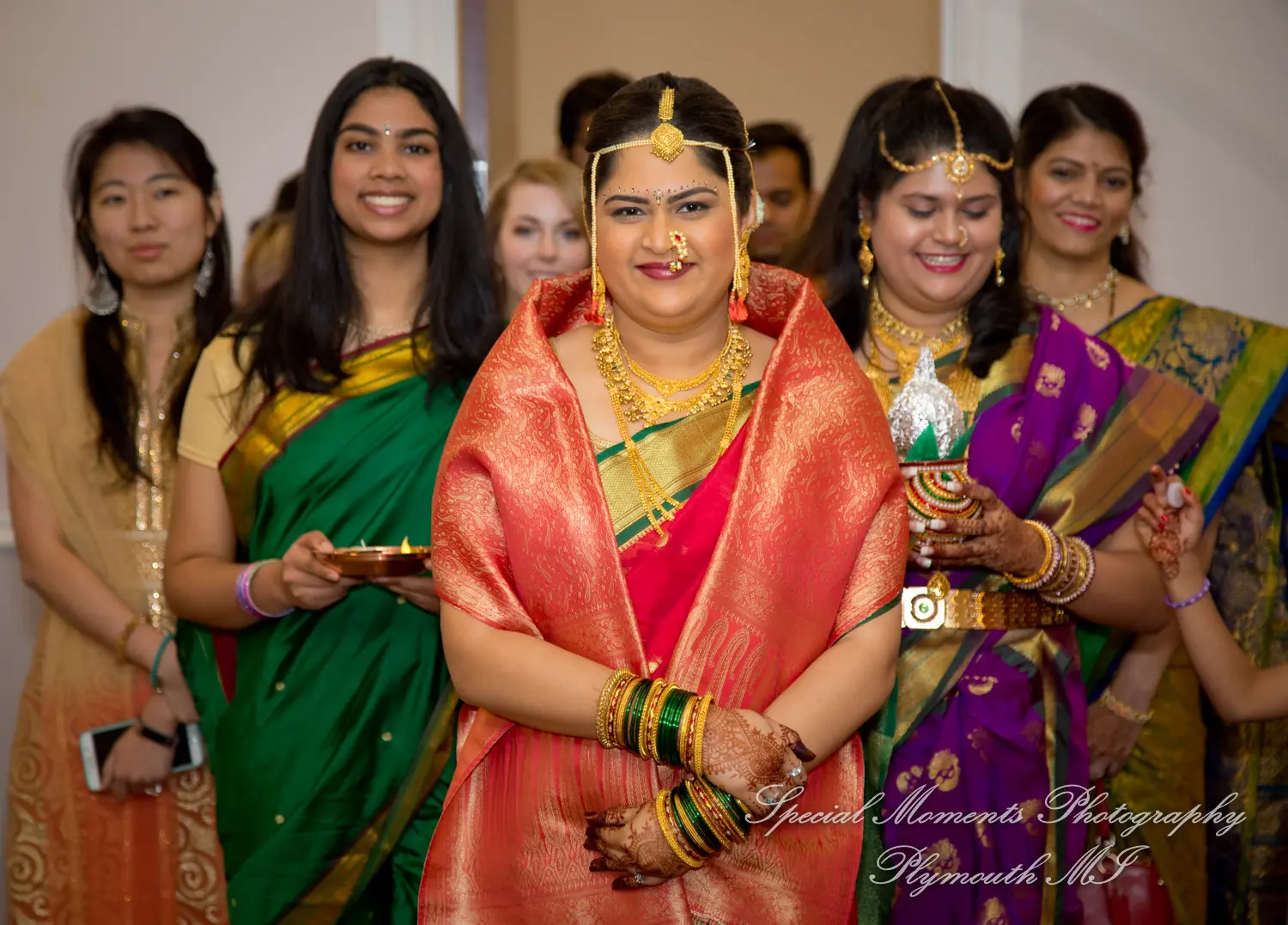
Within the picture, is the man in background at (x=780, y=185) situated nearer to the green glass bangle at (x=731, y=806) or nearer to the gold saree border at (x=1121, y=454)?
the gold saree border at (x=1121, y=454)

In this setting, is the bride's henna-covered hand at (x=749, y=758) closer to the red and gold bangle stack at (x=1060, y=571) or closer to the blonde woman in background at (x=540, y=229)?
the red and gold bangle stack at (x=1060, y=571)

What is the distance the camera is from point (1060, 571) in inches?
93.4

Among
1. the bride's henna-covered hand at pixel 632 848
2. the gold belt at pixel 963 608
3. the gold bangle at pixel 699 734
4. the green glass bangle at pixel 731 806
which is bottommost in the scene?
the bride's henna-covered hand at pixel 632 848

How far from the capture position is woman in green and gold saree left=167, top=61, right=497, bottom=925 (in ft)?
8.41

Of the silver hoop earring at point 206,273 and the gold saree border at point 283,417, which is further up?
the silver hoop earring at point 206,273

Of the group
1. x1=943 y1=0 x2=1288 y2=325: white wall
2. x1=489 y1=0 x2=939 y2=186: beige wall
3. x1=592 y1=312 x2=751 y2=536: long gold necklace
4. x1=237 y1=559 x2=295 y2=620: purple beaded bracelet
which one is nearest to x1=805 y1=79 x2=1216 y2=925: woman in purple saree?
x1=592 y1=312 x2=751 y2=536: long gold necklace

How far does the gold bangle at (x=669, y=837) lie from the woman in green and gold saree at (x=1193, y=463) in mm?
1389

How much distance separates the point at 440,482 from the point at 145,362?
1.57 meters

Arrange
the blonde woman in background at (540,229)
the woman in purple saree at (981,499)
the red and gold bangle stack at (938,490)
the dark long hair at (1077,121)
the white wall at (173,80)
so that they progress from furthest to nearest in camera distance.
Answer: the white wall at (173,80), the blonde woman in background at (540,229), the dark long hair at (1077,121), the woman in purple saree at (981,499), the red and gold bangle stack at (938,490)

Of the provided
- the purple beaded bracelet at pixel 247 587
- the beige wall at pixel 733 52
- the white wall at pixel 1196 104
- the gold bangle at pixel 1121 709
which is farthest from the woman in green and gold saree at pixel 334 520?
the beige wall at pixel 733 52

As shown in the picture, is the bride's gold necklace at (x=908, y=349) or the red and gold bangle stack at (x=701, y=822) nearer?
Answer: the red and gold bangle stack at (x=701, y=822)

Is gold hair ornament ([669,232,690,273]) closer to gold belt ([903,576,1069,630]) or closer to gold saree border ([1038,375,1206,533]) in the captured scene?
gold belt ([903,576,1069,630])

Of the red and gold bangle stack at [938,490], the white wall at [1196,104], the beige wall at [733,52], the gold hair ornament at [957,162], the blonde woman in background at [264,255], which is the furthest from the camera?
the beige wall at [733,52]

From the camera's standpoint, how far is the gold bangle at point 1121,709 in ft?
9.10
